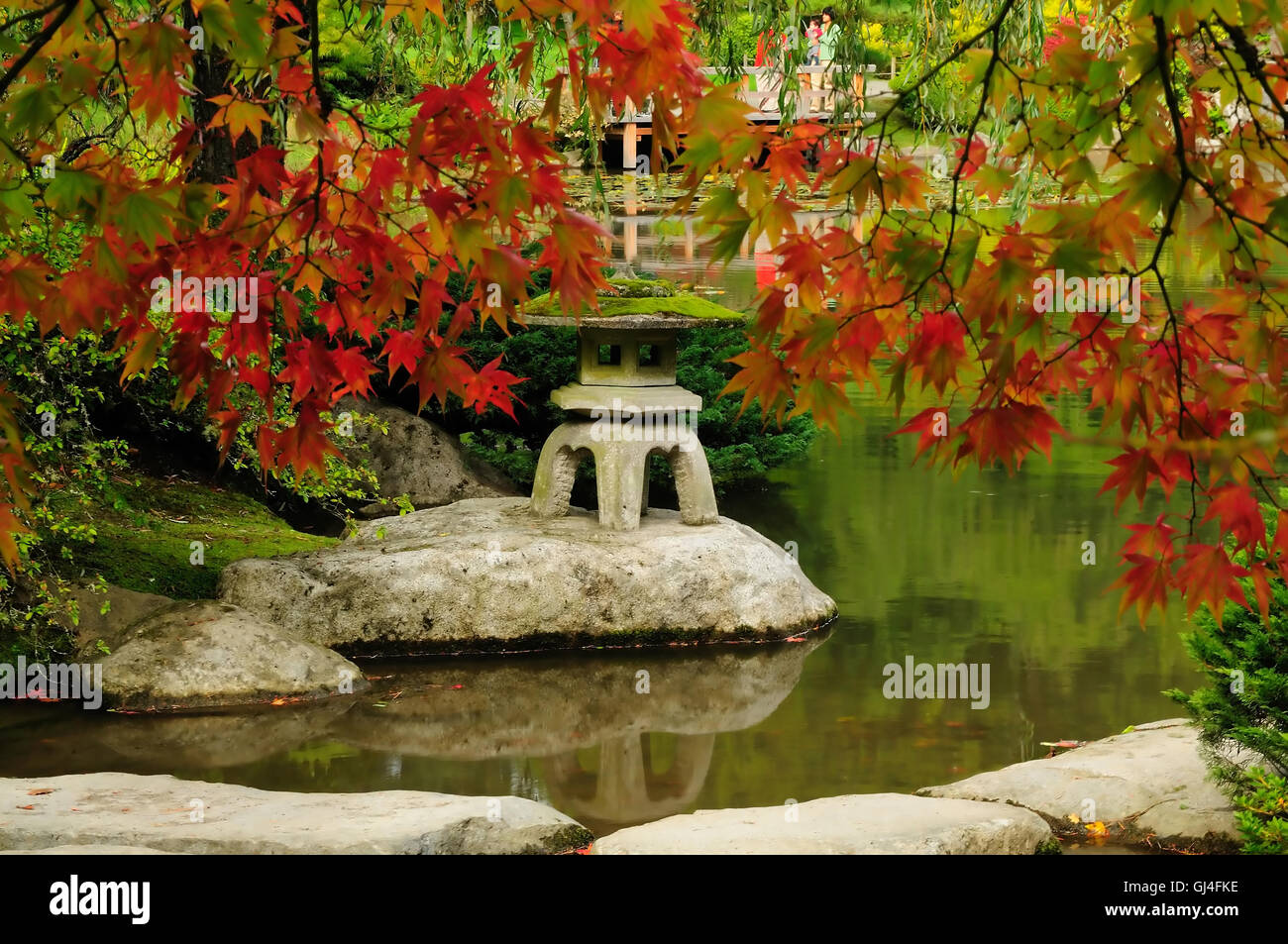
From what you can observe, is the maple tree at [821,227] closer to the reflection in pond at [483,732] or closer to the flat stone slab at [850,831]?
the flat stone slab at [850,831]

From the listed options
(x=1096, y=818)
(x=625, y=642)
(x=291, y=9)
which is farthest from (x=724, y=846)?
(x=625, y=642)

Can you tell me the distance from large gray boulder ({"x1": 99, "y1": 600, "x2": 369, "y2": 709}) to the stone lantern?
198cm

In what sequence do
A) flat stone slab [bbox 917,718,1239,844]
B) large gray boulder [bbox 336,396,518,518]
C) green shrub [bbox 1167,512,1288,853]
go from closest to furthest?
green shrub [bbox 1167,512,1288,853] → flat stone slab [bbox 917,718,1239,844] → large gray boulder [bbox 336,396,518,518]

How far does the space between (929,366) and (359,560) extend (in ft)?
17.5

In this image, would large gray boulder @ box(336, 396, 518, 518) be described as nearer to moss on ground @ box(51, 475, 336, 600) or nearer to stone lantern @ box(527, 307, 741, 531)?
moss on ground @ box(51, 475, 336, 600)

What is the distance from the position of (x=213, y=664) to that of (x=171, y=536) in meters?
1.82

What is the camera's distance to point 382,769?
5.74 metres

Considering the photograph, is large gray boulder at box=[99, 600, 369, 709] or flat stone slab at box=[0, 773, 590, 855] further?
large gray boulder at box=[99, 600, 369, 709]

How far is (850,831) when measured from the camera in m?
4.21

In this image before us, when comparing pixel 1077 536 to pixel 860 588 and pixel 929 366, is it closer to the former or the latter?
pixel 860 588

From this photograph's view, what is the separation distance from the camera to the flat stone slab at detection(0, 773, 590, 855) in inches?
165

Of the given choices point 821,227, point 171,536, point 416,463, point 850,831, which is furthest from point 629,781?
point 416,463

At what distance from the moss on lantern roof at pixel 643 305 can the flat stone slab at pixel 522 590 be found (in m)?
1.32

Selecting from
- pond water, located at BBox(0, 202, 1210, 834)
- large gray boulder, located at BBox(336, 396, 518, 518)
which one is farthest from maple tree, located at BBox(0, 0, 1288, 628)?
large gray boulder, located at BBox(336, 396, 518, 518)
